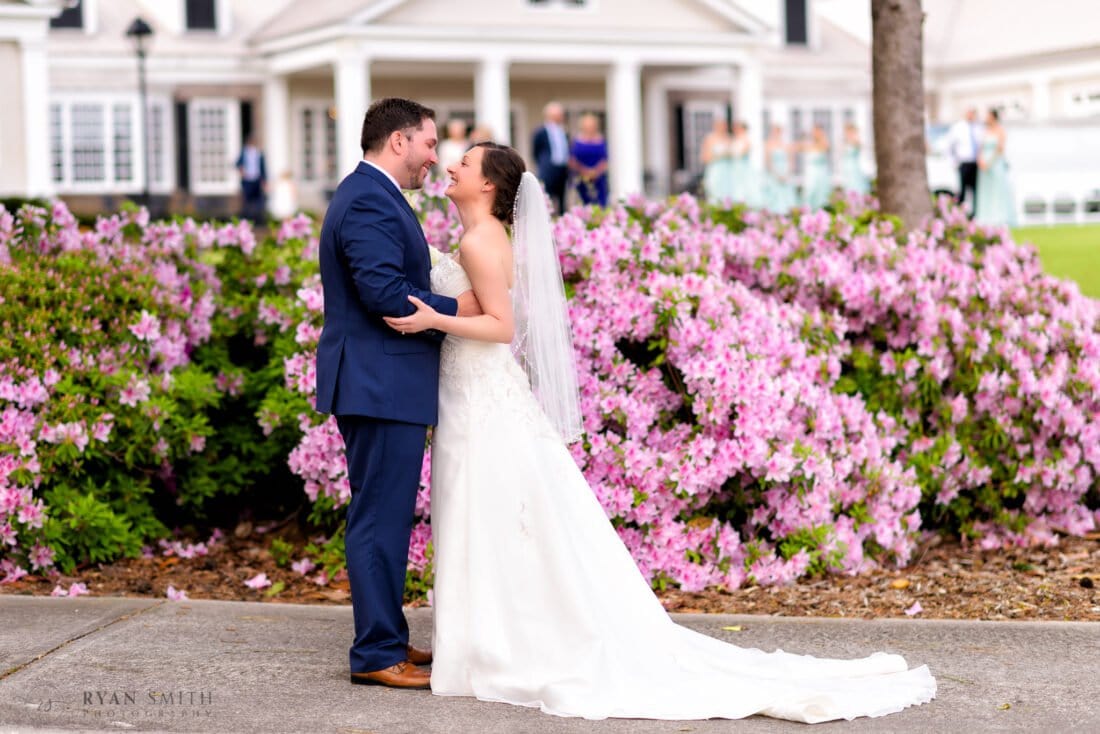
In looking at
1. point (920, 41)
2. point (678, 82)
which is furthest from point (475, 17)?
point (920, 41)

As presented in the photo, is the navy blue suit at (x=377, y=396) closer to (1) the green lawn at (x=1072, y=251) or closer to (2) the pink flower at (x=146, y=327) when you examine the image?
(2) the pink flower at (x=146, y=327)

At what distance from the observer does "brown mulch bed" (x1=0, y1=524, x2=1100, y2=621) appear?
6488 mm

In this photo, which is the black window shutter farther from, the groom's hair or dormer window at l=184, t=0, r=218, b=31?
the groom's hair

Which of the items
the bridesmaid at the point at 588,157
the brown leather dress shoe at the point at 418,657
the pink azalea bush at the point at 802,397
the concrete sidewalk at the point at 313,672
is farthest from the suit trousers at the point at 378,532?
the bridesmaid at the point at 588,157

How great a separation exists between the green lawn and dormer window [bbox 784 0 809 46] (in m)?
16.7

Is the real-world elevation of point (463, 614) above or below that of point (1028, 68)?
below

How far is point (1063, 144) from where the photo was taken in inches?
1258

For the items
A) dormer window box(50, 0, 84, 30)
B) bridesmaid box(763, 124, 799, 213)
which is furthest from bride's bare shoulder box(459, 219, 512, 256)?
dormer window box(50, 0, 84, 30)

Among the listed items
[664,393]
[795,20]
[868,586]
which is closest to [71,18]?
[795,20]

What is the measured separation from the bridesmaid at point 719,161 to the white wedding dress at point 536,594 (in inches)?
779

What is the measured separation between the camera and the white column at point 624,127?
104 ft

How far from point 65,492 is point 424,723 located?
2.91 metres

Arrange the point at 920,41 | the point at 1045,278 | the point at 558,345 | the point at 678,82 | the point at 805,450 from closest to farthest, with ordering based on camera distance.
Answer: the point at 558,345
the point at 805,450
the point at 1045,278
the point at 920,41
the point at 678,82

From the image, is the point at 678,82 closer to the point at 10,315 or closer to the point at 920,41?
the point at 920,41
